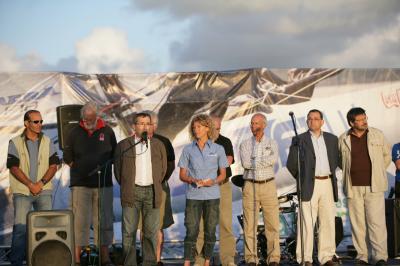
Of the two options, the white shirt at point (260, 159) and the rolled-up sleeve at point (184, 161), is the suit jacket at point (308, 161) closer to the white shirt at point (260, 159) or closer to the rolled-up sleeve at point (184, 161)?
the white shirt at point (260, 159)

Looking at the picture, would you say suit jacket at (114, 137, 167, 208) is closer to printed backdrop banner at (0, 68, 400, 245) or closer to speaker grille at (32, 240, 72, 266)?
speaker grille at (32, 240, 72, 266)

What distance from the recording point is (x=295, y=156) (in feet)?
28.2

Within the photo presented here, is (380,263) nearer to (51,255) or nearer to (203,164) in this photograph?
(203,164)

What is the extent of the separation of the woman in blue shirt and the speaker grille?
1.40 meters

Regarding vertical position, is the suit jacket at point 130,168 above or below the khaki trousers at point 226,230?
above

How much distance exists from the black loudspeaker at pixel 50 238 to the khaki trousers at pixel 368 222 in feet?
11.0

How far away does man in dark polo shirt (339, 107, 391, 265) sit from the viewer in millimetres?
8664

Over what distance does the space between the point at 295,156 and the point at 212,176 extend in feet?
3.60

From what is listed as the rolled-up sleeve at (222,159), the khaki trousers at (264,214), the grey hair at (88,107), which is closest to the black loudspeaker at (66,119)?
the grey hair at (88,107)

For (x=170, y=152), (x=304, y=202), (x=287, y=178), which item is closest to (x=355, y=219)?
(x=304, y=202)

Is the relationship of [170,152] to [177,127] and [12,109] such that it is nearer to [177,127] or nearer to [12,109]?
[177,127]

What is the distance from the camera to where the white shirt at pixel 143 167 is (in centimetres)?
798

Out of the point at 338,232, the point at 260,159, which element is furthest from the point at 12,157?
the point at 338,232

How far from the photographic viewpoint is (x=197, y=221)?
798 centimetres
